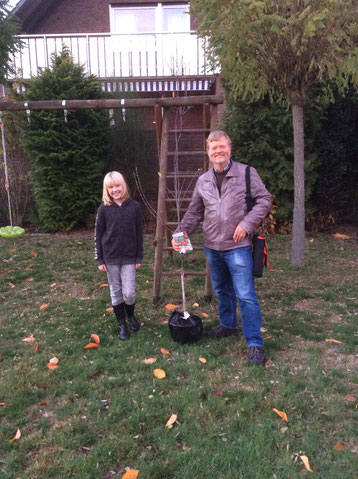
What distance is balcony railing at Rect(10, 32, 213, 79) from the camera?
36.8 ft

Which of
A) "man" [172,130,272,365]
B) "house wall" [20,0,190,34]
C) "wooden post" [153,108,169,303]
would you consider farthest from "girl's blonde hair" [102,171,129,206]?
"house wall" [20,0,190,34]

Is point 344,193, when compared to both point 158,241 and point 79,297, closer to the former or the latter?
point 158,241

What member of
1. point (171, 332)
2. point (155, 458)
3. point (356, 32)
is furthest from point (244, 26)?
point (155, 458)

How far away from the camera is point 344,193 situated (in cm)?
845

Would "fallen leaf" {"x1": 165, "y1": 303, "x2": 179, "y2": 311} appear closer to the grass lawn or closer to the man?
the grass lawn

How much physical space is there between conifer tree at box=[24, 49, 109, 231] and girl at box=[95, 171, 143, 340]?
481 cm

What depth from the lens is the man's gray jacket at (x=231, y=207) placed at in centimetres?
330

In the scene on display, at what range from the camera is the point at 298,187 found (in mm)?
6148

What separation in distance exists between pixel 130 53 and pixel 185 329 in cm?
971

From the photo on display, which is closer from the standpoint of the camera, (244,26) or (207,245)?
(207,245)

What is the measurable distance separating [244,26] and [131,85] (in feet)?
21.9

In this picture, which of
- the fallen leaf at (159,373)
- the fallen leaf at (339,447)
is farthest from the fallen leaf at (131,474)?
the fallen leaf at (339,447)

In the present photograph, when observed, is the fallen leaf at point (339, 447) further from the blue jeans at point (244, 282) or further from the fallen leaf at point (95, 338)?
the fallen leaf at point (95, 338)

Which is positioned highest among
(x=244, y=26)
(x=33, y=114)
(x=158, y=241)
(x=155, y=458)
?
(x=244, y=26)
